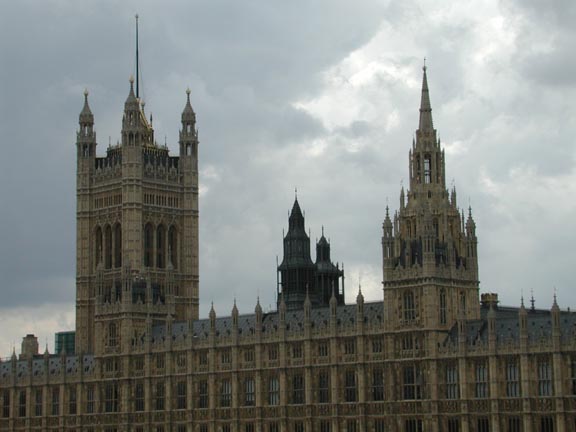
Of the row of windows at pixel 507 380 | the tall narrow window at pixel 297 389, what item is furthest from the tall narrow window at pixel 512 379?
the tall narrow window at pixel 297 389

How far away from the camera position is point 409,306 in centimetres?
16400

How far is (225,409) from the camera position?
608 ft

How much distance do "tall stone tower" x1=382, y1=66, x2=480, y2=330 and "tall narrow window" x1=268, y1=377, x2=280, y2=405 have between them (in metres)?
20.7

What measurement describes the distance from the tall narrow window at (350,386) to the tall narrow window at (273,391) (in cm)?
1138

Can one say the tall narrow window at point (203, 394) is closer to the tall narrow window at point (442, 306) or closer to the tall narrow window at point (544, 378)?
the tall narrow window at point (442, 306)

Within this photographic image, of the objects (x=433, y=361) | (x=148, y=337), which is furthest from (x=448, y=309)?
(x=148, y=337)

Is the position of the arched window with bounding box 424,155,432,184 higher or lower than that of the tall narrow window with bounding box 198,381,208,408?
higher

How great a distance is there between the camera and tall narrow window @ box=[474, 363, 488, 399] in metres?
156

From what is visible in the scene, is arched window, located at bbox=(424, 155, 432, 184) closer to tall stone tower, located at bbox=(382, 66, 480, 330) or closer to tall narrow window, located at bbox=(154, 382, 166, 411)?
tall stone tower, located at bbox=(382, 66, 480, 330)

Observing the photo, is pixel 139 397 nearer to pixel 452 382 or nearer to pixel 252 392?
pixel 252 392

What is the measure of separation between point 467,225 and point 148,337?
5208 centimetres

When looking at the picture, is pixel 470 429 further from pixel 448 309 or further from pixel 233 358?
pixel 233 358

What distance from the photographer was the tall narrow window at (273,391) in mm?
178250

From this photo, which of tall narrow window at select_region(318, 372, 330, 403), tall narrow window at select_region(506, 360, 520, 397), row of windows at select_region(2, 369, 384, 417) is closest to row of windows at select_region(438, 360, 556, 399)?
tall narrow window at select_region(506, 360, 520, 397)
